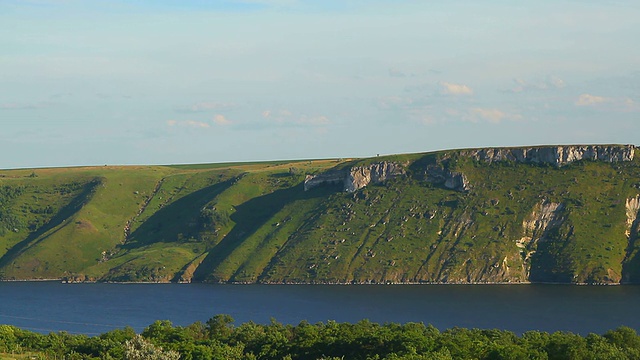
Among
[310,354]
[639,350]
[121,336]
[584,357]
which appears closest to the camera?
[584,357]

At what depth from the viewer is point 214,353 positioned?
13750 cm

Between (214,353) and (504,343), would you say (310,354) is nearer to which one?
(214,353)

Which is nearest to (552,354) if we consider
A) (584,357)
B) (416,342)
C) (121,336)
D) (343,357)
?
(584,357)

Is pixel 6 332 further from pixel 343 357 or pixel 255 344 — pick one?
pixel 343 357

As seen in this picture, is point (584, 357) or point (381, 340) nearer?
point (584, 357)

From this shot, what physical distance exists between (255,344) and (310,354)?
11.4 m

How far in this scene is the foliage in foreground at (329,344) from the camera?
127312 millimetres

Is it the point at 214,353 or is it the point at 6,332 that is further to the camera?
the point at 6,332

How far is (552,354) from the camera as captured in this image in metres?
131

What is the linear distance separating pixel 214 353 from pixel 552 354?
44.2 meters

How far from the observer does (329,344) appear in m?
146

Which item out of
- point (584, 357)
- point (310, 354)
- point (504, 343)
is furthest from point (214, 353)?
point (584, 357)

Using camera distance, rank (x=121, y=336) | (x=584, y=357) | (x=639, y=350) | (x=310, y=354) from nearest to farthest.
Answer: (x=584, y=357)
(x=639, y=350)
(x=310, y=354)
(x=121, y=336)

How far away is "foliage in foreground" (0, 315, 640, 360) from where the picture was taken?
12731 cm
